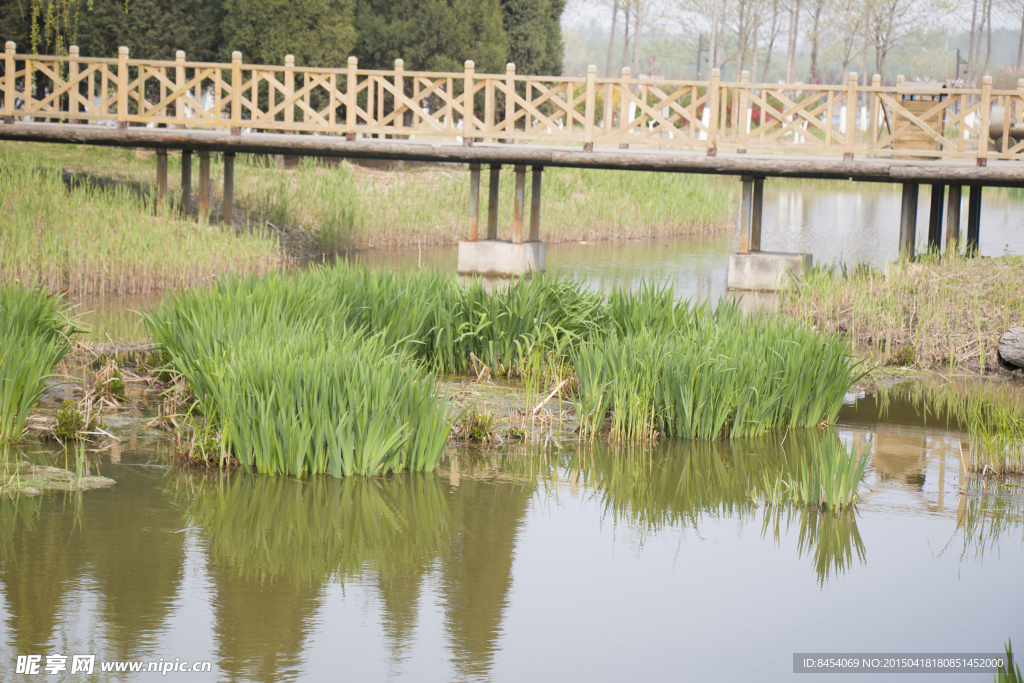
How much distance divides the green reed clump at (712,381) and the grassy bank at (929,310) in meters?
2.19

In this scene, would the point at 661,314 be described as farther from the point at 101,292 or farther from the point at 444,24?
the point at 444,24

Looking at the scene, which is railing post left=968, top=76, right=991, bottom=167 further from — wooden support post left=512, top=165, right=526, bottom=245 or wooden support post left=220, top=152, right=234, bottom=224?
wooden support post left=220, top=152, right=234, bottom=224

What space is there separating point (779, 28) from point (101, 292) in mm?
45845

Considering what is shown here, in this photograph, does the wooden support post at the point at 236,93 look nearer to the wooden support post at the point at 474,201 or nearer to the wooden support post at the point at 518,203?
the wooden support post at the point at 474,201

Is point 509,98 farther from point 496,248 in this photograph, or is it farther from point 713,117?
point 713,117

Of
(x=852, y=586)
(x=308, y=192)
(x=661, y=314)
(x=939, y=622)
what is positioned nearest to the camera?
(x=939, y=622)

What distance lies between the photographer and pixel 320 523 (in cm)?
572

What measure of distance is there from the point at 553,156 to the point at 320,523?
1021 centimetres

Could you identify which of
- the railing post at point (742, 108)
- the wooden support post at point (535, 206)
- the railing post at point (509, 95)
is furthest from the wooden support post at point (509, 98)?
the railing post at point (742, 108)

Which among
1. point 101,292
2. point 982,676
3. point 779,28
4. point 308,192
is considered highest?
point 779,28

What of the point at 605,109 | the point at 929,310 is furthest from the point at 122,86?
the point at 929,310

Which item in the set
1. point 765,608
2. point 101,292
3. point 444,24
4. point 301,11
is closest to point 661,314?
point 765,608

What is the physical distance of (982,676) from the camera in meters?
4.38

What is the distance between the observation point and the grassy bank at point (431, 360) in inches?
245
